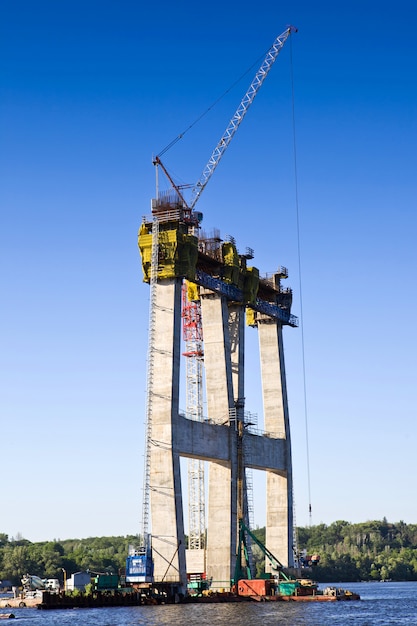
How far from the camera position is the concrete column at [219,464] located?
98875mm

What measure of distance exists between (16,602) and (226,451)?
4023 cm

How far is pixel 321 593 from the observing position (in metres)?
110

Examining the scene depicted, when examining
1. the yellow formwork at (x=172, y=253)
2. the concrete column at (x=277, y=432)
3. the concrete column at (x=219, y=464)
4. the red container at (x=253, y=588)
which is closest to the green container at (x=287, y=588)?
the red container at (x=253, y=588)

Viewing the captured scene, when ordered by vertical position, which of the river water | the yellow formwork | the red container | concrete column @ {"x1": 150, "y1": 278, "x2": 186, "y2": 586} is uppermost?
the yellow formwork

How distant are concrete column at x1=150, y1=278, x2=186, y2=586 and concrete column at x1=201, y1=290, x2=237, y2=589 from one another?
9620mm

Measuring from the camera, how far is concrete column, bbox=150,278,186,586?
8831cm

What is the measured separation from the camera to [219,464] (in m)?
101

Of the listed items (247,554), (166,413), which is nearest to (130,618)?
(166,413)

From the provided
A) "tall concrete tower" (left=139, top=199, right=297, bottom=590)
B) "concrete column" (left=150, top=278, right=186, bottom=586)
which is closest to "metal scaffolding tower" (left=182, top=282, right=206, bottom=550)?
"tall concrete tower" (left=139, top=199, right=297, bottom=590)

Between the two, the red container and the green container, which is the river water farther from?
the green container

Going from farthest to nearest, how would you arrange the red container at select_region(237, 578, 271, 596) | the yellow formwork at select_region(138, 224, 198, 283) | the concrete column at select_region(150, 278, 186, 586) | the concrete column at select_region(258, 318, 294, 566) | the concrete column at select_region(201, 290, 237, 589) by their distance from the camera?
the concrete column at select_region(258, 318, 294, 566)
the concrete column at select_region(201, 290, 237, 589)
the red container at select_region(237, 578, 271, 596)
the yellow formwork at select_region(138, 224, 198, 283)
the concrete column at select_region(150, 278, 186, 586)

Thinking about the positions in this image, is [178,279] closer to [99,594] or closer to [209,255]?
[209,255]

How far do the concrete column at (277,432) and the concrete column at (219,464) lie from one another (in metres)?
14.3

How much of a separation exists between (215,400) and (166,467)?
559 inches
